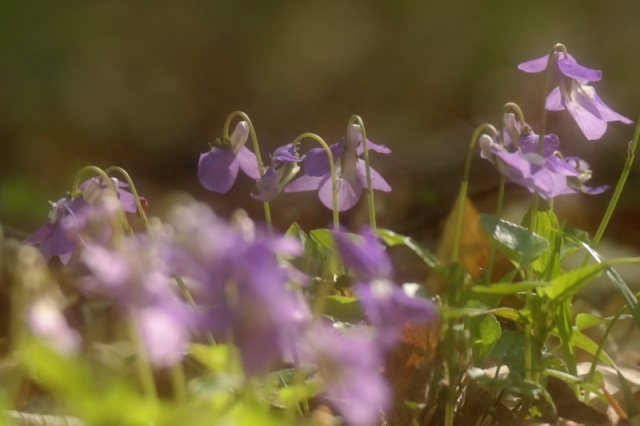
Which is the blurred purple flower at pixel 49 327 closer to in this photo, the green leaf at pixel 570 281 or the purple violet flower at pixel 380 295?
the purple violet flower at pixel 380 295

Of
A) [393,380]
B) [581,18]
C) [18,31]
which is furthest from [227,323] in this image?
[581,18]

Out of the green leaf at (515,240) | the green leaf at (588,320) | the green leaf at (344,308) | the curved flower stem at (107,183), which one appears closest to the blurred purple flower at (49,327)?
the curved flower stem at (107,183)

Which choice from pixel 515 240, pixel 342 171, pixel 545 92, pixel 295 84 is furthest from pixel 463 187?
pixel 295 84

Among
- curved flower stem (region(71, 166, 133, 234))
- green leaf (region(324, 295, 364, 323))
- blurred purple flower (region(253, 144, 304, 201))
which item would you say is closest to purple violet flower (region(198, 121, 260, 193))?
blurred purple flower (region(253, 144, 304, 201))

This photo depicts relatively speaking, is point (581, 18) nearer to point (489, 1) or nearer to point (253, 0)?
point (489, 1)

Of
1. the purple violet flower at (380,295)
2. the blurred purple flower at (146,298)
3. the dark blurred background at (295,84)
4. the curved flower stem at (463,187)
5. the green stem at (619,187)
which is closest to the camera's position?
the blurred purple flower at (146,298)

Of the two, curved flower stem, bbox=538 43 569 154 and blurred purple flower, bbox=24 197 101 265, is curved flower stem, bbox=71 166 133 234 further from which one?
curved flower stem, bbox=538 43 569 154
